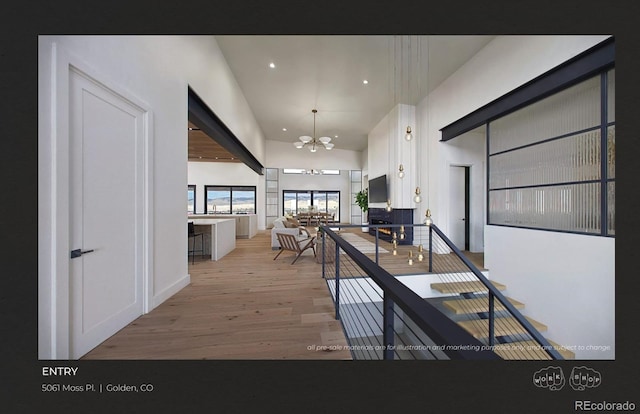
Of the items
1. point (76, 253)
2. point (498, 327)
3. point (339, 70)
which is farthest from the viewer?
point (339, 70)

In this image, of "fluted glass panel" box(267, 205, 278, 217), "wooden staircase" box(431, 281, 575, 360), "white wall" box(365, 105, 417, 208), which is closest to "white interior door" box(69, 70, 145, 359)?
"wooden staircase" box(431, 281, 575, 360)

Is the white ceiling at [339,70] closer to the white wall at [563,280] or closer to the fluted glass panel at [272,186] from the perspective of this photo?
the white wall at [563,280]

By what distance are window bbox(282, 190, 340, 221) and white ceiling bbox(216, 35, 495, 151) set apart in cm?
460

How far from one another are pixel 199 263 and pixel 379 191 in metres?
4.90

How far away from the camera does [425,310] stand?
1.87 feet

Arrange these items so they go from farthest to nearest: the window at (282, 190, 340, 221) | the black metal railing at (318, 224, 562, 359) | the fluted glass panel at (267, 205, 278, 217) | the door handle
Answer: the window at (282, 190, 340, 221) → the fluted glass panel at (267, 205, 278, 217) → the door handle → the black metal railing at (318, 224, 562, 359)

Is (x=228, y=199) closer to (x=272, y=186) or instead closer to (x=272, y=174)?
(x=272, y=186)

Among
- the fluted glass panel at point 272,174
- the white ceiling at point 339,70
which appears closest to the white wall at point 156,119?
the white ceiling at point 339,70

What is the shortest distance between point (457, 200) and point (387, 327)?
4643 millimetres

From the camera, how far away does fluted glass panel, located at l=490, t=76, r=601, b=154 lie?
2047 mm

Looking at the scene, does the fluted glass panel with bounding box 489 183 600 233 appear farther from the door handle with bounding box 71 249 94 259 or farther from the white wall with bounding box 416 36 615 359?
the door handle with bounding box 71 249 94 259

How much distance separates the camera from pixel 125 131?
60.2 inches

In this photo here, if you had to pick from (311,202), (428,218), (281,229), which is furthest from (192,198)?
(428,218)
